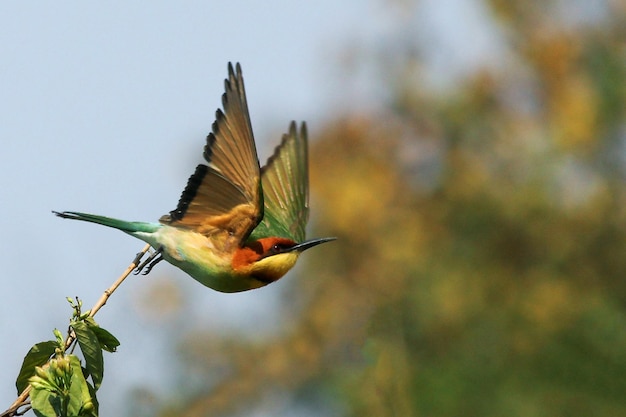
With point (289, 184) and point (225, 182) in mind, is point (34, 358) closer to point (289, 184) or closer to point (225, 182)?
point (225, 182)

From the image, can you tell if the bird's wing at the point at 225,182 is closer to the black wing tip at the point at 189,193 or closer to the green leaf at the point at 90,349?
the black wing tip at the point at 189,193

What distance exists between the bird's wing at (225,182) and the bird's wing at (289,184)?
709 millimetres

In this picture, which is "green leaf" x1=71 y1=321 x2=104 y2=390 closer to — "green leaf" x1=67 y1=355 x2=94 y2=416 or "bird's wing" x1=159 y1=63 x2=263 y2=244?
"green leaf" x1=67 y1=355 x2=94 y2=416

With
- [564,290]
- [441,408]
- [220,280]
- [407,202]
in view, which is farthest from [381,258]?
[220,280]

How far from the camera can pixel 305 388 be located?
7.94m

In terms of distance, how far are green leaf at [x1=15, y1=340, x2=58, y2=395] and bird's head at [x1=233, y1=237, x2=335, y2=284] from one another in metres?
1.13

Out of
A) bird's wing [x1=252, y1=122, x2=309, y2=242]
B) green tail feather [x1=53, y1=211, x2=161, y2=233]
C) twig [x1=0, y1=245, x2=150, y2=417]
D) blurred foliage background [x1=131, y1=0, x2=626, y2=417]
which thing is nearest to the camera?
twig [x1=0, y1=245, x2=150, y2=417]

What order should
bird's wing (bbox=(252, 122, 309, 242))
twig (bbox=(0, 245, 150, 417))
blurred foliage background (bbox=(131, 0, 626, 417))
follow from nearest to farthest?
twig (bbox=(0, 245, 150, 417))
bird's wing (bbox=(252, 122, 309, 242))
blurred foliage background (bbox=(131, 0, 626, 417))

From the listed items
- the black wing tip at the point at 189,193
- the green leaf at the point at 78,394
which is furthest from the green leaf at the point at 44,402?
the black wing tip at the point at 189,193

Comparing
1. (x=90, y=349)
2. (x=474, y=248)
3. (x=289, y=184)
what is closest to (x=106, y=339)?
(x=90, y=349)

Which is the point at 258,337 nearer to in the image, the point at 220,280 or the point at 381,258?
the point at 381,258

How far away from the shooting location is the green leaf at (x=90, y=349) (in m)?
2.18

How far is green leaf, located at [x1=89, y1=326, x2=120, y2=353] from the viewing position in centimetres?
222

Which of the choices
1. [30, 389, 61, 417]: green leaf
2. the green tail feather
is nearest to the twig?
[30, 389, 61, 417]: green leaf
